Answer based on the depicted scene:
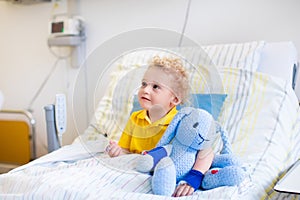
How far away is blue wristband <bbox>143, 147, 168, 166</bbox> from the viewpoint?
102cm

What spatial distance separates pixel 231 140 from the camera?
4.42 feet

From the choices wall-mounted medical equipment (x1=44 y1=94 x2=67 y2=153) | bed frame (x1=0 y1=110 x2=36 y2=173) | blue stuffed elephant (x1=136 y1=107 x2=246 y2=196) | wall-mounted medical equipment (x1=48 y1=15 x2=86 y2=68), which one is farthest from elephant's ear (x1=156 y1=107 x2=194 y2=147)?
bed frame (x1=0 y1=110 x2=36 y2=173)

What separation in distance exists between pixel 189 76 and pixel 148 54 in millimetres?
128

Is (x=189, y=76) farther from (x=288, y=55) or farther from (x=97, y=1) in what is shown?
(x=97, y=1)

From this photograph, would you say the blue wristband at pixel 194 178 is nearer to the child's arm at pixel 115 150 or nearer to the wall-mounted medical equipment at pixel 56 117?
the child's arm at pixel 115 150

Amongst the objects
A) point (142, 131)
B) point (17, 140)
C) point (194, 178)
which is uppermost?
point (142, 131)

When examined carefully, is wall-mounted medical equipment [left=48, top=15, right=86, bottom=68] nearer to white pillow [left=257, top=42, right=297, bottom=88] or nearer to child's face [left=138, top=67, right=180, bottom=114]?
white pillow [left=257, top=42, right=297, bottom=88]

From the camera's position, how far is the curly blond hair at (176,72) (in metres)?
0.99

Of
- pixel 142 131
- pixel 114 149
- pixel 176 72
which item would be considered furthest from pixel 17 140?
pixel 176 72

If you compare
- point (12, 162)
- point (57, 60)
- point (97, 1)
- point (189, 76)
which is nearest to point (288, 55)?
point (189, 76)

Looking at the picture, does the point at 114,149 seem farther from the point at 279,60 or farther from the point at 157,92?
the point at 279,60

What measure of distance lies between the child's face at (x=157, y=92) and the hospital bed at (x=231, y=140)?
0.08 metres

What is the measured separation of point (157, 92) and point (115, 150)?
25 centimetres

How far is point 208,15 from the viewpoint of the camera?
1.90 m
